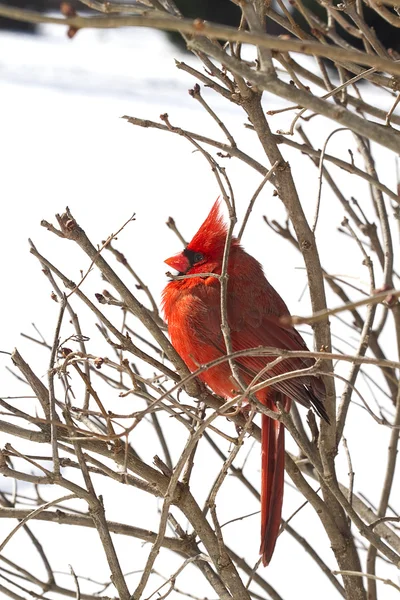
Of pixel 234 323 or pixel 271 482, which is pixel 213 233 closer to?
pixel 234 323

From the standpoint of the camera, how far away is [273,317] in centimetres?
218

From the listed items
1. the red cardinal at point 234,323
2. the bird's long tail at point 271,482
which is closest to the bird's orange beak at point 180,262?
the red cardinal at point 234,323

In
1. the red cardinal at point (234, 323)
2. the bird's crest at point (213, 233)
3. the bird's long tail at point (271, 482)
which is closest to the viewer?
the bird's long tail at point (271, 482)

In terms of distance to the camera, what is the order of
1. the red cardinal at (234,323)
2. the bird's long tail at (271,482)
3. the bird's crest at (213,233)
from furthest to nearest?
1. the bird's crest at (213,233)
2. the red cardinal at (234,323)
3. the bird's long tail at (271,482)

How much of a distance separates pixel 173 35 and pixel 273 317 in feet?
25.8

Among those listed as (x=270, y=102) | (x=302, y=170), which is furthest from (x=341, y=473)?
(x=270, y=102)

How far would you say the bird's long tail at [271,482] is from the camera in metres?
1.91

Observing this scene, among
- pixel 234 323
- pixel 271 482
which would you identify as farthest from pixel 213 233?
pixel 271 482

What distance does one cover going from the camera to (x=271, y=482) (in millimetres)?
2000

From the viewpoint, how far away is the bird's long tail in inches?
75.2

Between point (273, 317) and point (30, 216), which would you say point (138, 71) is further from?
point (273, 317)

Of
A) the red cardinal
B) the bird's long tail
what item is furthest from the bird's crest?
the bird's long tail

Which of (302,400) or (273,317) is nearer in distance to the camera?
(302,400)

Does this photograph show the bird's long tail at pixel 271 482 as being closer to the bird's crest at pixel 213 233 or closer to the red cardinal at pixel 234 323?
the red cardinal at pixel 234 323
